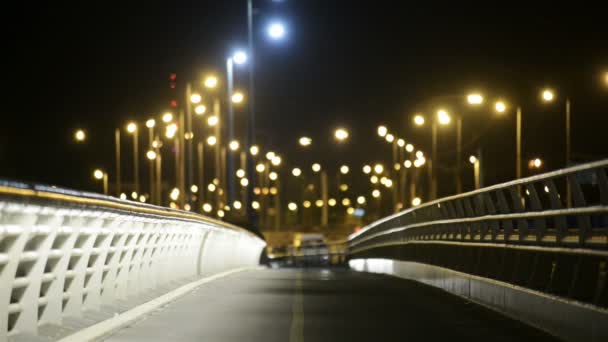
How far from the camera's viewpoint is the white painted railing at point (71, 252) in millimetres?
10609

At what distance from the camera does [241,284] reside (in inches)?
973

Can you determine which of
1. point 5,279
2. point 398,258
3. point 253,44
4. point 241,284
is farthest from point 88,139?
point 5,279

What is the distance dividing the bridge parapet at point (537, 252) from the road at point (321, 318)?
0.33 meters

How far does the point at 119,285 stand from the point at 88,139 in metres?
72.8

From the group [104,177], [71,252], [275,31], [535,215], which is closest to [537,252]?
[535,215]

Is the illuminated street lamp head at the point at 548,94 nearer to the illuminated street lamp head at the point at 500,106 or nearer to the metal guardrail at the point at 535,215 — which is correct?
the illuminated street lamp head at the point at 500,106

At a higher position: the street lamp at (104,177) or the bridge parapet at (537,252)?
the street lamp at (104,177)

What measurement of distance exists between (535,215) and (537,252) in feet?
1.56

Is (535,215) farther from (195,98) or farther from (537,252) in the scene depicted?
(195,98)

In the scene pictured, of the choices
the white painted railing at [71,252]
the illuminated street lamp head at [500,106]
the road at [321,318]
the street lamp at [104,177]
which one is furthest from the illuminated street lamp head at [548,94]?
the white painted railing at [71,252]

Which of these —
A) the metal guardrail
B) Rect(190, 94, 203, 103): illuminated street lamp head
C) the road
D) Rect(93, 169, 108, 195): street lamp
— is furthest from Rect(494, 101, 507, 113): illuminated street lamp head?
the road

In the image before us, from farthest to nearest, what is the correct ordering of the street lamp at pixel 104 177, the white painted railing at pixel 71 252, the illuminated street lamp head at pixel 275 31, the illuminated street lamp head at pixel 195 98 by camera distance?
the illuminated street lamp head at pixel 195 98, the street lamp at pixel 104 177, the illuminated street lamp head at pixel 275 31, the white painted railing at pixel 71 252

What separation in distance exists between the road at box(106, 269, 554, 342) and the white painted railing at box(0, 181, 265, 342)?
624 mm

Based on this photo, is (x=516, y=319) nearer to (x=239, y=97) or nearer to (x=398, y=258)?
(x=398, y=258)
